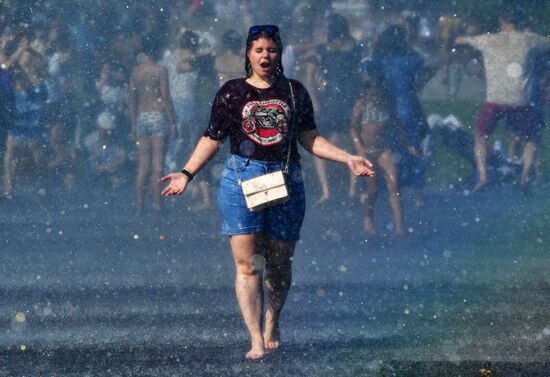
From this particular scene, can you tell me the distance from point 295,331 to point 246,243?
0.78 metres

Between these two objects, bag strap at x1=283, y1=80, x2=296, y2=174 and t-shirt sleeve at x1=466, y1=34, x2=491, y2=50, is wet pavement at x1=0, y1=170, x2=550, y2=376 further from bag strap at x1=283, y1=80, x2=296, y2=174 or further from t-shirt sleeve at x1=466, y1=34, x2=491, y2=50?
t-shirt sleeve at x1=466, y1=34, x2=491, y2=50

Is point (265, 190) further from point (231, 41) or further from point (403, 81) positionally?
point (231, 41)

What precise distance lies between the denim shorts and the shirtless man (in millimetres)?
4856

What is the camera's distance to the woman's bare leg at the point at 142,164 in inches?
389

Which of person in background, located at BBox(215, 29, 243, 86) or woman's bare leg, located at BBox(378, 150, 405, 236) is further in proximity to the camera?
person in background, located at BBox(215, 29, 243, 86)

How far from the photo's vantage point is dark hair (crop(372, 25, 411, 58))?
8922 millimetres

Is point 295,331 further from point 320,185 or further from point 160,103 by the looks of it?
point 320,185

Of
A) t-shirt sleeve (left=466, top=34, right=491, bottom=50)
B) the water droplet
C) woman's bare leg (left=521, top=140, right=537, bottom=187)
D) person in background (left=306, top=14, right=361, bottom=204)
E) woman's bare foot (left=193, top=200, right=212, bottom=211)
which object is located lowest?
the water droplet

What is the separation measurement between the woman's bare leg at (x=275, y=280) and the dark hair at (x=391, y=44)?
433 cm

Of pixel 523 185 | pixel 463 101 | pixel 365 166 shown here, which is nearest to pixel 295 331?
pixel 365 166

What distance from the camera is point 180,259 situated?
25.3 feet

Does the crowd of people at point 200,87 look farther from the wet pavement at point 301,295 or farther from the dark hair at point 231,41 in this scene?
the wet pavement at point 301,295

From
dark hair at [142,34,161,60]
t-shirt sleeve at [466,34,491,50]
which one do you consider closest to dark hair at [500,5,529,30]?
t-shirt sleeve at [466,34,491,50]

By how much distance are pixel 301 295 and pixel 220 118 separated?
1933mm
